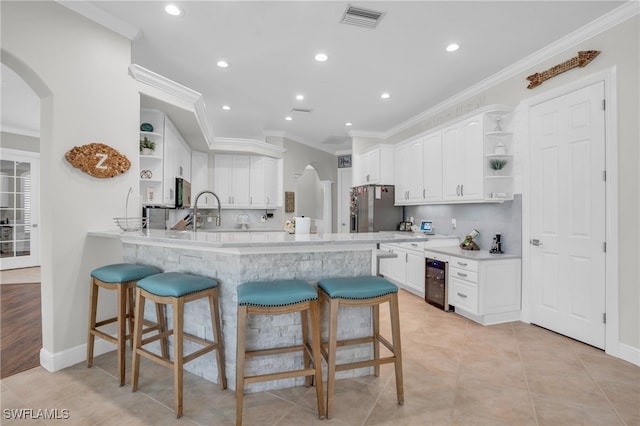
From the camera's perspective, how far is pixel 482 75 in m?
3.76

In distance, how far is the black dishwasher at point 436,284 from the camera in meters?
3.79

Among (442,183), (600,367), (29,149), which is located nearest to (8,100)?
(29,149)

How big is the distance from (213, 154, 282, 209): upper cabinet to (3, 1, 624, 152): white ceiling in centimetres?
163

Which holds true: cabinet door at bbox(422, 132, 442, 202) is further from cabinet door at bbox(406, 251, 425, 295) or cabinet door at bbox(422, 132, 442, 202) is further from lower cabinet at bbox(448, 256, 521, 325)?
lower cabinet at bbox(448, 256, 521, 325)

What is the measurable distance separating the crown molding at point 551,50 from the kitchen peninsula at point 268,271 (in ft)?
8.58

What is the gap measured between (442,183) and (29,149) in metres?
7.97

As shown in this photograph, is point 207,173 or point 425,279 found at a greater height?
point 207,173

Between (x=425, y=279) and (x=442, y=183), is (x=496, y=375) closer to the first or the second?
(x=425, y=279)

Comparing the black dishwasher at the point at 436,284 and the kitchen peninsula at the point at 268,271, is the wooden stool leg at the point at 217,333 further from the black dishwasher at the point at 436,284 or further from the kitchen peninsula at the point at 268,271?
the black dishwasher at the point at 436,284

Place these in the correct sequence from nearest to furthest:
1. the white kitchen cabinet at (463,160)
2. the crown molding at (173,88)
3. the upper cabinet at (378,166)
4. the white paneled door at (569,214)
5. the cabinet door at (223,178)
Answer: the white paneled door at (569,214)
the crown molding at (173,88)
the white kitchen cabinet at (463,160)
the upper cabinet at (378,166)
the cabinet door at (223,178)

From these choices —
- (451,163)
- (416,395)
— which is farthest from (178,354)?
(451,163)

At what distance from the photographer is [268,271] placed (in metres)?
2.06

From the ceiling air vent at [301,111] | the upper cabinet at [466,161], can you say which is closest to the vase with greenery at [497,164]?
the upper cabinet at [466,161]

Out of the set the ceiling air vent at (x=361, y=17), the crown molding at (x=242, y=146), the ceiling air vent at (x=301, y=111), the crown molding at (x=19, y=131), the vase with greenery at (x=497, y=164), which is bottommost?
the vase with greenery at (x=497, y=164)
